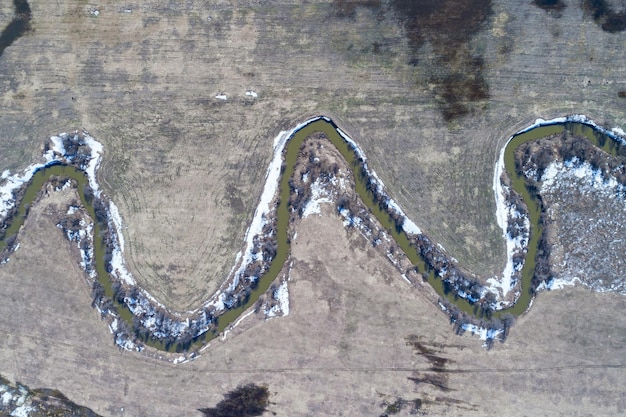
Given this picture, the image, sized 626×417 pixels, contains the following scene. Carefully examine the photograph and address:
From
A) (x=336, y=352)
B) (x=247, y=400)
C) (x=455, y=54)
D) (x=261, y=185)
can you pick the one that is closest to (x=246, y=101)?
(x=261, y=185)

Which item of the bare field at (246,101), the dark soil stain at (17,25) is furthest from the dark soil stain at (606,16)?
the dark soil stain at (17,25)

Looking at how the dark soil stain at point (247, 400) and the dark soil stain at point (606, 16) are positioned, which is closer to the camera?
the dark soil stain at point (606, 16)

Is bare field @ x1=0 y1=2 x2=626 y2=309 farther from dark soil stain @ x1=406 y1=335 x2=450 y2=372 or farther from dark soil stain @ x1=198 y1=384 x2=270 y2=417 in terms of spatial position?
dark soil stain @ x1=198 y1=384 x2=270 y2=417

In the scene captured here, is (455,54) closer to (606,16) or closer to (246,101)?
(606,16)

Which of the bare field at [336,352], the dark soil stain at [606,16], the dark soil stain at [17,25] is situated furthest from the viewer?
the dark soil stain at [17,25]

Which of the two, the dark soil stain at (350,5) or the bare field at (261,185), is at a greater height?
the dark soil stain at (350,5)

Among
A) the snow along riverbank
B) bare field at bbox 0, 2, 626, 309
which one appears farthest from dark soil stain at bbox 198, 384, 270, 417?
the snow along riverbank

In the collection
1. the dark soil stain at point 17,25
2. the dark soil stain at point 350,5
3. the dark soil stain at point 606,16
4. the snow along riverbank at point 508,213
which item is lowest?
the snow along riverbank at point 508,213

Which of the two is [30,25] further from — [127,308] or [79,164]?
[127,308]

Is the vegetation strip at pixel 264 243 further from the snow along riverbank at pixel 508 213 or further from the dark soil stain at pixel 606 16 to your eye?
the dark soil stain at pixel 606 16
